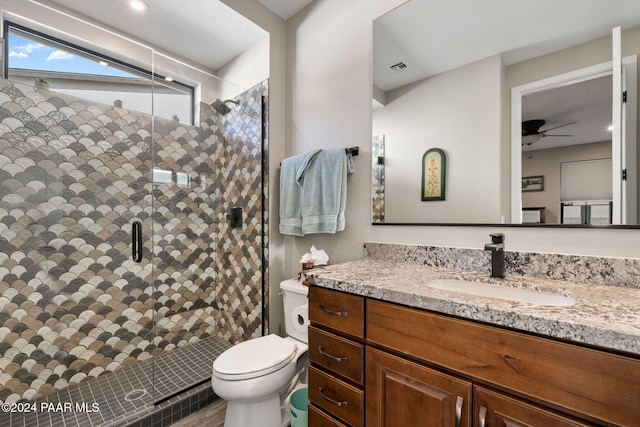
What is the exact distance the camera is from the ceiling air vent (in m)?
1.54

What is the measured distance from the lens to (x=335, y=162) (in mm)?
1700

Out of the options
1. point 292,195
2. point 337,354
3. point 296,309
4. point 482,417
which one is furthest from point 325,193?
point 482,417

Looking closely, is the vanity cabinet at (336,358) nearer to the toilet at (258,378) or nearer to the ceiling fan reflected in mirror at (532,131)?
the toilet at (258,378)

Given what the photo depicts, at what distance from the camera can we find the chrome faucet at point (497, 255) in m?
1.10

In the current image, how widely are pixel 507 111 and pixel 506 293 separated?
78 centimetres

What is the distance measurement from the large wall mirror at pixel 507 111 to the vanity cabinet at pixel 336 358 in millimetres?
690

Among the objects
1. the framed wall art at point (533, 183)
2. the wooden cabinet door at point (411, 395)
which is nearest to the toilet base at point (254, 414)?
the wooden cabinet door at point (411, 395)

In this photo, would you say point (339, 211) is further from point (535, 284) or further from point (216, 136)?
point (216, 136)

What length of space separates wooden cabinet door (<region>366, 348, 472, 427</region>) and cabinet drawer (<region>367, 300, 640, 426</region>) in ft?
0.15

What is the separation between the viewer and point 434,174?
1.42 m

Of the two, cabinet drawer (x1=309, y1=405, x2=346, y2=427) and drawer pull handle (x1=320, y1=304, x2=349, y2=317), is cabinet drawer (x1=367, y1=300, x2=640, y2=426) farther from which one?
cabinet drawer (x1=309, y1=405, x2=346, y2=427)

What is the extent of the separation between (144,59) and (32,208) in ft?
4.42

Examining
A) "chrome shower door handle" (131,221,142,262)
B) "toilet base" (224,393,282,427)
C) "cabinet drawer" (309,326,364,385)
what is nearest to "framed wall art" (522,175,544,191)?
"cabinet drawer" (309,326,364,385)

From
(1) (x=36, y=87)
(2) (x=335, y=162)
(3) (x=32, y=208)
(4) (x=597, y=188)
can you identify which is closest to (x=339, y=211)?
(2) (x=335, y=162)
